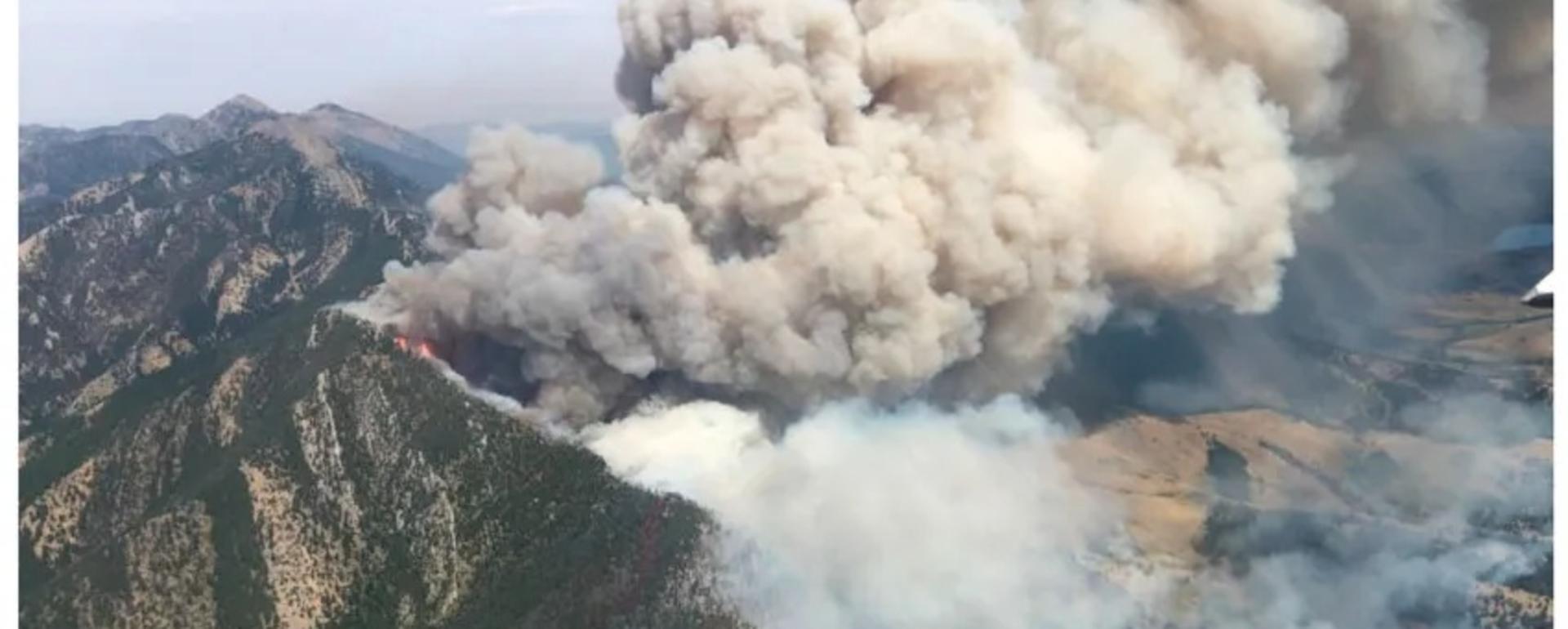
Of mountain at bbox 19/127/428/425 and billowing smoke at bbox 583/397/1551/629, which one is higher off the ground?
billowing smoke at bbox 583/397/1551/629

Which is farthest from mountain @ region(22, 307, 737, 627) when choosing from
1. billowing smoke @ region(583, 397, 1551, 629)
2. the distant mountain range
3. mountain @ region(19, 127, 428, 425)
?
mountain @ region(19, 127, 428, 425)

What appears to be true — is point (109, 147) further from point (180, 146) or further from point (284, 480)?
point (284, 480)

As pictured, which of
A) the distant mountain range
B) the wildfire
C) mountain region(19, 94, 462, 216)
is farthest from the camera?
mountain region(19, 94, 462, 216)

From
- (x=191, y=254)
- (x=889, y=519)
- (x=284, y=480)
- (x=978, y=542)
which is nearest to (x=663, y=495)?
(x=889, y=519)

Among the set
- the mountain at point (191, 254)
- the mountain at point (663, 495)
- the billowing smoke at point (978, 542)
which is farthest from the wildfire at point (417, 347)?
the mountain at point (191, 254)

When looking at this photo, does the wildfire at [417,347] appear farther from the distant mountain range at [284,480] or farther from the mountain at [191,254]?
the mountain at [191,254]

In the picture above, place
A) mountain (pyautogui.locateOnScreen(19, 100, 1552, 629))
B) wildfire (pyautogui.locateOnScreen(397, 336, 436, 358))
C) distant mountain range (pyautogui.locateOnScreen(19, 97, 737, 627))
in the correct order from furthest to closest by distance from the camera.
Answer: wildfire (pyautogui.locateOnScreen(397, 336, 436, 358)) → mountain (pyautogui.locateOnScreen(19, 100, 1552, 629)) → distant mountain range (pyautogui.locateOnScreen(19, 97, 737, 627))

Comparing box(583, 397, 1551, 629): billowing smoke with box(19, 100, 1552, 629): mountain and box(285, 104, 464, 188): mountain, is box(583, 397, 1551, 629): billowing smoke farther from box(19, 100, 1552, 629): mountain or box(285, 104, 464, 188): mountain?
box(285, 104, 464, 188): mountain
